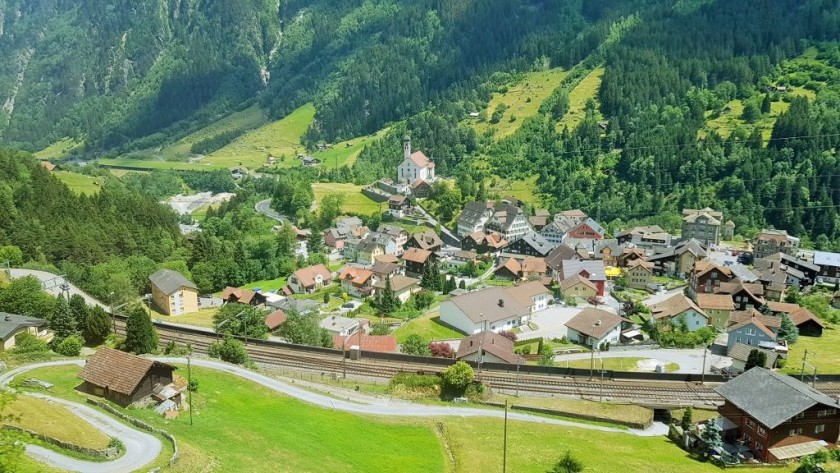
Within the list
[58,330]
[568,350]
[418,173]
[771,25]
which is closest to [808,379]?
[568,350]

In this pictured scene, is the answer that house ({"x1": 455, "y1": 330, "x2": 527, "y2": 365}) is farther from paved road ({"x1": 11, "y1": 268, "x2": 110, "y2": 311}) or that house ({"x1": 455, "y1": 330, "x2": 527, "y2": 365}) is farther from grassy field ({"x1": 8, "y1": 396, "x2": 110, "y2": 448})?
Result: paved road ({"x1": 11, "y1": 268, "x2": 110, "y2": 311})

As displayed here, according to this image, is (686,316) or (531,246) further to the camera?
(531,246)

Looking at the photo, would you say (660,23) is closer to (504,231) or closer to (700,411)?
(504,231)

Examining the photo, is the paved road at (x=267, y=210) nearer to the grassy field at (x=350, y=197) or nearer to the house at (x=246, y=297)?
the grassy field at (x=350, y=197)

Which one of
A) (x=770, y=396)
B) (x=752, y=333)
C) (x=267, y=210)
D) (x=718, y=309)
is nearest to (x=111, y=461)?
(x=770, y=396)

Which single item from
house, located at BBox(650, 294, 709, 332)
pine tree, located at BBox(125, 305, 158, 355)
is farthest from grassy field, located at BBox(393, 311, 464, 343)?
pine tree, located at BBox(125, 305, 158, 355)

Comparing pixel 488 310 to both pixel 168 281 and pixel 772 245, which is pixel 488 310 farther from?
pixel 772 245

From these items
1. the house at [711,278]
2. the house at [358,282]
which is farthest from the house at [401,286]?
the house at [711,278]
